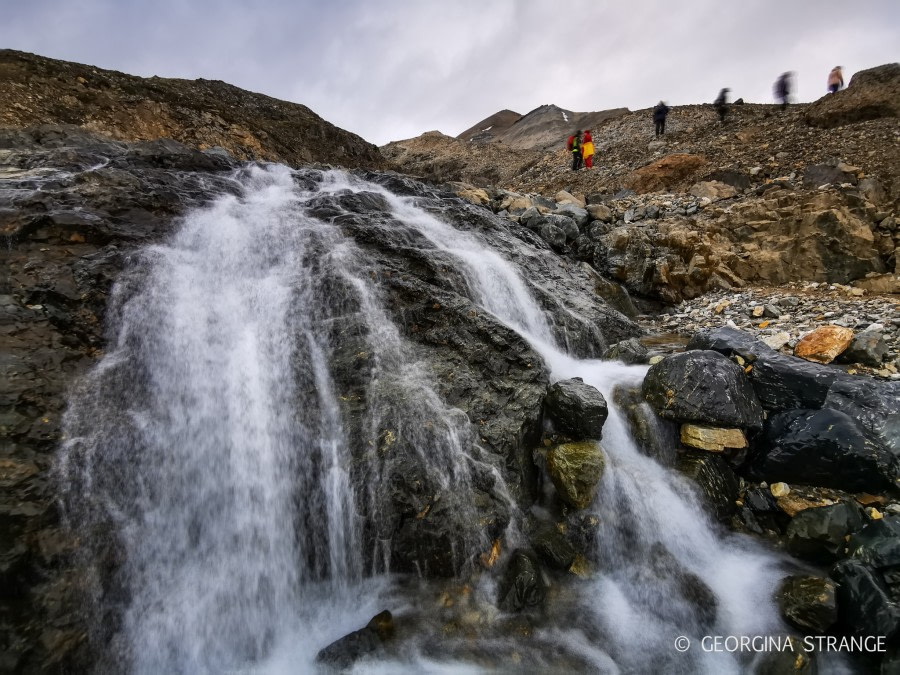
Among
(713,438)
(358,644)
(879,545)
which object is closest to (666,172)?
(713,438)

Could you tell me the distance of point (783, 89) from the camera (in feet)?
56.5

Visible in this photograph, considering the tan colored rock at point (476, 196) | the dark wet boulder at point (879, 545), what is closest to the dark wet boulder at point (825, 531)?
the dark wet boulder at point (879, 545)

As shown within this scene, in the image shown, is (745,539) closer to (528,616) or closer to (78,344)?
(528,616)

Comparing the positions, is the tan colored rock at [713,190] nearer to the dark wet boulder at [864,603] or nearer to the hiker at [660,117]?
the hiker at [660,117]

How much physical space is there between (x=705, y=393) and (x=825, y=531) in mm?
1536

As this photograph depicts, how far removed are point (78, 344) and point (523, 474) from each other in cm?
499

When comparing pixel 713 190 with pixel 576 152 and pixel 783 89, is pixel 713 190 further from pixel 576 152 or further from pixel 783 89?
pixel 783 89

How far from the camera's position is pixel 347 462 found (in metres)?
4.01

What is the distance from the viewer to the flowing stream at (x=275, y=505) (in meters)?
3.22

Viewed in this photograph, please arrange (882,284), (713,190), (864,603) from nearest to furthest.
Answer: (864,603)
(882,284)
(713,190)

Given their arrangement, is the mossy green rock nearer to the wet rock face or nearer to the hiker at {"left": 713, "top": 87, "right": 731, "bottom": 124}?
the wet rock face

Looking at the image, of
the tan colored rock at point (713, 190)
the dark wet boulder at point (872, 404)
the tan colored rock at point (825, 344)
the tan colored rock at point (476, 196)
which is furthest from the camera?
the tan colored rock at point (476, 196)

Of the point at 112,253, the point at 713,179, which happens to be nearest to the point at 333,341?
the point at 112,253

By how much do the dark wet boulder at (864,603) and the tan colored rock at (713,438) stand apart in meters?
1.34
